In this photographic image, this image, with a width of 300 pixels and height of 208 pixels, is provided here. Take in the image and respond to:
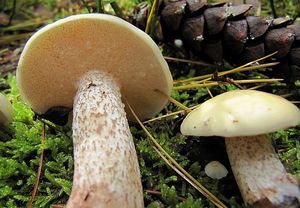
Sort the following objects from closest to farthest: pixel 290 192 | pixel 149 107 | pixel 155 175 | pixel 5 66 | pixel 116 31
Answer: pixel 290 192 → pixel 116 31 → pixel 155 175 → pixel 149 107 → pixel 5 66

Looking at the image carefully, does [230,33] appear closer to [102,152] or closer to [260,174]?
[260,174]

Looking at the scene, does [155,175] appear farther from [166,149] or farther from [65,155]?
[65,155]

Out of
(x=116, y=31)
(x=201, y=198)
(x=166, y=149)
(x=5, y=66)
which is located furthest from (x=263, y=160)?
(x=5, y=66)

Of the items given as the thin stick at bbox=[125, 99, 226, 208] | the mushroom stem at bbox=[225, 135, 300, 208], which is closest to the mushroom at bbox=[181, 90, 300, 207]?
the mushroom stem at bbox=[225, 135, 300, 208]

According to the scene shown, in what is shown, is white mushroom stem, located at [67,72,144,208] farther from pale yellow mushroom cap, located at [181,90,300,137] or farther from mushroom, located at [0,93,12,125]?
mushroom, located at [0,93,12,125]

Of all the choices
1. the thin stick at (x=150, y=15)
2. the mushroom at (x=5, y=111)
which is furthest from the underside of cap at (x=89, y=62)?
the thin stick at (x=150, y=15)

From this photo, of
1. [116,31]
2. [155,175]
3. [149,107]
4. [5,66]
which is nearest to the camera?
[116,31]

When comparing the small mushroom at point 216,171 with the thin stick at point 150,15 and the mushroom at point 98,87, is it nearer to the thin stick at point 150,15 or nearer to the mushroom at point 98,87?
the mushroom at point 98,87
